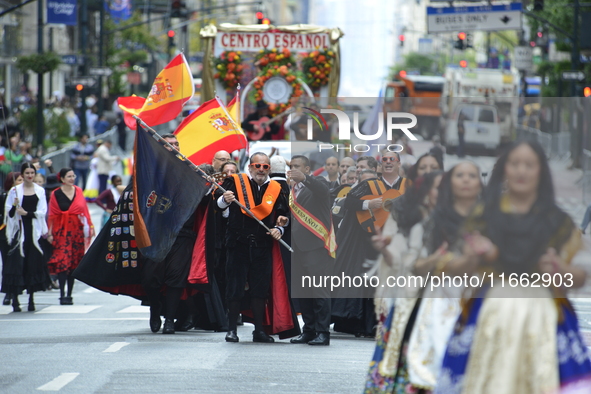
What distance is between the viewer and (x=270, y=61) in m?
19.9

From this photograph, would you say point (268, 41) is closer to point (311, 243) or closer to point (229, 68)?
point (229, 68)

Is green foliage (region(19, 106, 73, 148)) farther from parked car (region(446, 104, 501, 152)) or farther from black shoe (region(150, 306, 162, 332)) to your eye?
parked car (region(446, 104, 501, 152))

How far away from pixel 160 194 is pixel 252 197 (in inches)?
43.9

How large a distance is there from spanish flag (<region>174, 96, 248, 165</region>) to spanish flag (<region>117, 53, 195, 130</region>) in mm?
567

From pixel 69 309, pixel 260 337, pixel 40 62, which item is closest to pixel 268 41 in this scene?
pixel 40 62

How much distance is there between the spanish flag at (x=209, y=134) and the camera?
1274 cm

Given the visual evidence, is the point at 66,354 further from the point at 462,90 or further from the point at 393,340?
the point at 462,90

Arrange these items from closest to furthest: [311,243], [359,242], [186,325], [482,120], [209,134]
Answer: [482,120] → [359,242] → [311,243] → [186,325] → [209,134]

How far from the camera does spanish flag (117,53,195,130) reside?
13438 millimetres

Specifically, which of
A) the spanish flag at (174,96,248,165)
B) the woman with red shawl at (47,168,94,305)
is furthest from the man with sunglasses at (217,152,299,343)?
the woman with red shawl at (47,168,94,305)

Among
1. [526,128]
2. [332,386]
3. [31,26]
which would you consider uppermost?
[31,26]

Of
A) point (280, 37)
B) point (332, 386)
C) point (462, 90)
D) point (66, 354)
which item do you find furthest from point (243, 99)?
point (462, 90)

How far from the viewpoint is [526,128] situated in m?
6.05

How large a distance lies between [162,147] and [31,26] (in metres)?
35.6
